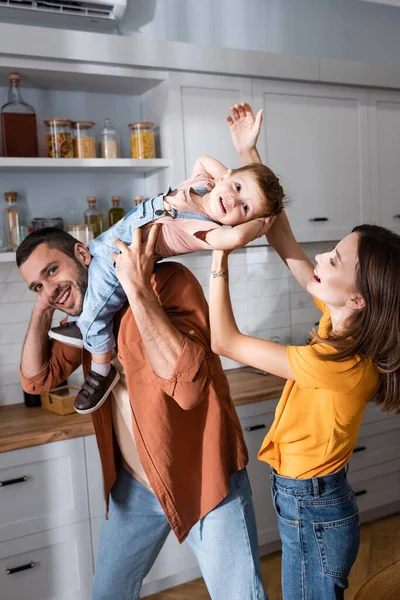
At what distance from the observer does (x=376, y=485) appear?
3613mm

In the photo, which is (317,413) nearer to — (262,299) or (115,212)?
(115,212)

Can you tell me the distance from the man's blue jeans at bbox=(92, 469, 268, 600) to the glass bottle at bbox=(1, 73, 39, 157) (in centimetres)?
159

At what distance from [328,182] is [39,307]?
80.9 inches

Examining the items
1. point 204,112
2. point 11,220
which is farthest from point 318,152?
point 11,220

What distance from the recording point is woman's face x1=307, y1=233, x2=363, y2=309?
65.9 inches

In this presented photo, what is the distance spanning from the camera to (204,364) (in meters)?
1.63

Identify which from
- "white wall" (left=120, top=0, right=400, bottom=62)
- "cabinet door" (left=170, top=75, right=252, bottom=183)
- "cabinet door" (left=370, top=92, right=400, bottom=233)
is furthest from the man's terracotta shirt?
"cabinet door" (left=370, top=92, right=400, bottom=233)

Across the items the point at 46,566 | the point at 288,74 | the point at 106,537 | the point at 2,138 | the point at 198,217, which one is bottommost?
the point at 46,566

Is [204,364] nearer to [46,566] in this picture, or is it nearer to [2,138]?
[46,566]

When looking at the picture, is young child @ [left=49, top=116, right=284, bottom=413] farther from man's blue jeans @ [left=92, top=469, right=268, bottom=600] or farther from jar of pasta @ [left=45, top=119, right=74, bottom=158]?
jar of pasta @ [left=45, top=119, right=74, bottom=158]

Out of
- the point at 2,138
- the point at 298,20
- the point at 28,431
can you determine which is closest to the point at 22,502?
the point at 28,431

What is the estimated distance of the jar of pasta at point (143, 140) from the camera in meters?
3.07

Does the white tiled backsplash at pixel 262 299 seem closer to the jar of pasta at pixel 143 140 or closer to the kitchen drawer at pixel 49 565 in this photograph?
the jar of pasta at pixel 143 140

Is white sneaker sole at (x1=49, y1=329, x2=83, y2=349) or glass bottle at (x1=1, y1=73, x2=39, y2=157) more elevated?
glass bottle at (x1=1, y1=73, x2=39, y2=157)
